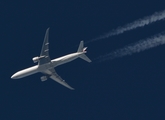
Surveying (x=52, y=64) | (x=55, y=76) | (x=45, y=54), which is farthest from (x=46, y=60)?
(x=55, y=76)

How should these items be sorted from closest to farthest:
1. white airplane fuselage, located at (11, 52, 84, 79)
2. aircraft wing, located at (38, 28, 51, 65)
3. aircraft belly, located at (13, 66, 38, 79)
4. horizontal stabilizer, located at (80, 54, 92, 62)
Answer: aircraft belly, located at (13, 66, 38, 79)
white airplane fuselage, located at (11, 52, 84, 79)
horizontal stabilizer, located at (80, 54, 92, 62)
aircraft wing, located at (38, 28, 51, 65)

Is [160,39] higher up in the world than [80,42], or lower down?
lower down

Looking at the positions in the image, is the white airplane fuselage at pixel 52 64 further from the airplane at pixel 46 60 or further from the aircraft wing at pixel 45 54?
the aircraft wing at pixel 45 54

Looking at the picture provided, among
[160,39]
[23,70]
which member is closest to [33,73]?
[23,70]

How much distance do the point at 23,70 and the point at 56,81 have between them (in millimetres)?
11611

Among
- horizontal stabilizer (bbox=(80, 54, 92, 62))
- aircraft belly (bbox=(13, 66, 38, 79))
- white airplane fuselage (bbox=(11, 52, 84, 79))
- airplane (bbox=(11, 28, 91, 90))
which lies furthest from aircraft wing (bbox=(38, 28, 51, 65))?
horizontal stabilizer (bbox=(80, 54, 92, 62))

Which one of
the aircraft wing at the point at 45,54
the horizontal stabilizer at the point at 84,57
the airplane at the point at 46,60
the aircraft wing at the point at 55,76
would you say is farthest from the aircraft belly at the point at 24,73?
the horizontal stabilizer at the point at 84,57

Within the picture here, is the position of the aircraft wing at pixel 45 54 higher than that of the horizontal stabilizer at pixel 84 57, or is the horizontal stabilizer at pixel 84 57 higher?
the aircraft wing at pixel 45 54

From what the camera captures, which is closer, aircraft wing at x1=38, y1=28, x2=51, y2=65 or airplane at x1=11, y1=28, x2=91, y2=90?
airplane at x1=11, y1=28, x2=91, y2=90

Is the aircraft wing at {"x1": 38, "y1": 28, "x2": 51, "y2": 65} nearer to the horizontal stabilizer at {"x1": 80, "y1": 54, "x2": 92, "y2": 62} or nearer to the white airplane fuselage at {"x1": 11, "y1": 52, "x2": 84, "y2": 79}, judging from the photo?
the white airplane fuselage at {"x1": 11, "y1": 52, "x2": 84, "y2": 79}

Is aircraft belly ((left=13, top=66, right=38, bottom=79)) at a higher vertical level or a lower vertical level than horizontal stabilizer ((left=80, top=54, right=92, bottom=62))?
lower

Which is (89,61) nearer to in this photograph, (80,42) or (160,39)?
(80,42)

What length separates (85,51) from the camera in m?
104

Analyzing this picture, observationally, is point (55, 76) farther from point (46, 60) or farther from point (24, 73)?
point (24, 73)
